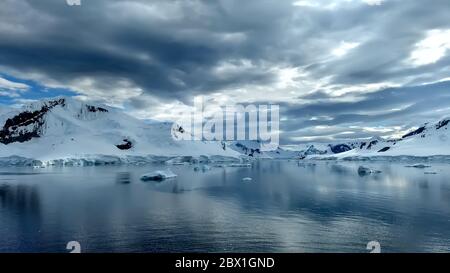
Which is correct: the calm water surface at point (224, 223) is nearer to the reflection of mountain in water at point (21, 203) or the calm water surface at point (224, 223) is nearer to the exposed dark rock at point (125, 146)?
A: the reflection of mountain in water at point (21, 203)

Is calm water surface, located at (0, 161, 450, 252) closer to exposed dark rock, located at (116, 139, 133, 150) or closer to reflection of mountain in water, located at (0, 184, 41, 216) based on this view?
reflection of mountain in water, located at (0, 184, 41, 216)

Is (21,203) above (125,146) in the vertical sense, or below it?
below

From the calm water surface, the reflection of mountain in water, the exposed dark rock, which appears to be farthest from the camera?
the exposed dark rock

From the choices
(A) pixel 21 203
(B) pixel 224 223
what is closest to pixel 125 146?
(A) pixel 21 203

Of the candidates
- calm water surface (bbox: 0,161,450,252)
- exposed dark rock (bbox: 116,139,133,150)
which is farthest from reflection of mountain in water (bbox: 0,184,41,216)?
exposed dark rock (bbox: 116,139,133,150)

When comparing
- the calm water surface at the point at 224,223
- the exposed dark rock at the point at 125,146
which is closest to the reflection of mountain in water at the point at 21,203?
the calm water surface at the point at 224,223

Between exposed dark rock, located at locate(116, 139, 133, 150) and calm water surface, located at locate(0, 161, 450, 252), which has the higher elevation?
exposed dark rock, located at locate(116, 139, 133, 150)

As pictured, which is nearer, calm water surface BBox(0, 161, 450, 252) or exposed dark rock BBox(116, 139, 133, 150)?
calm water surface BBox(0, 161, 450, 252)

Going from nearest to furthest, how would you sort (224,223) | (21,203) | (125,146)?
(224,223)
(21,203)
(125,146)

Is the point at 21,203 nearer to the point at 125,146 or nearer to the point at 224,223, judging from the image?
the point at 224,223

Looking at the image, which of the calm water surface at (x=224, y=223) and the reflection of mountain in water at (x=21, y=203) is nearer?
the calm water surface at (x=224, y=223)

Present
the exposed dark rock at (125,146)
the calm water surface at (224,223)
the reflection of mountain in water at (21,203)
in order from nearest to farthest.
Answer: the calm water surface at (224,223), the reflection of mountain in water at (21,203), the exposed dark rock at (125,146)

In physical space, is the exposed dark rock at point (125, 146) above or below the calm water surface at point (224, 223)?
above

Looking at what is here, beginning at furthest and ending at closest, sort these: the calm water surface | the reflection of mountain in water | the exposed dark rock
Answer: the exposed dark rock, the reflection of mountain in water, the calm water surface
